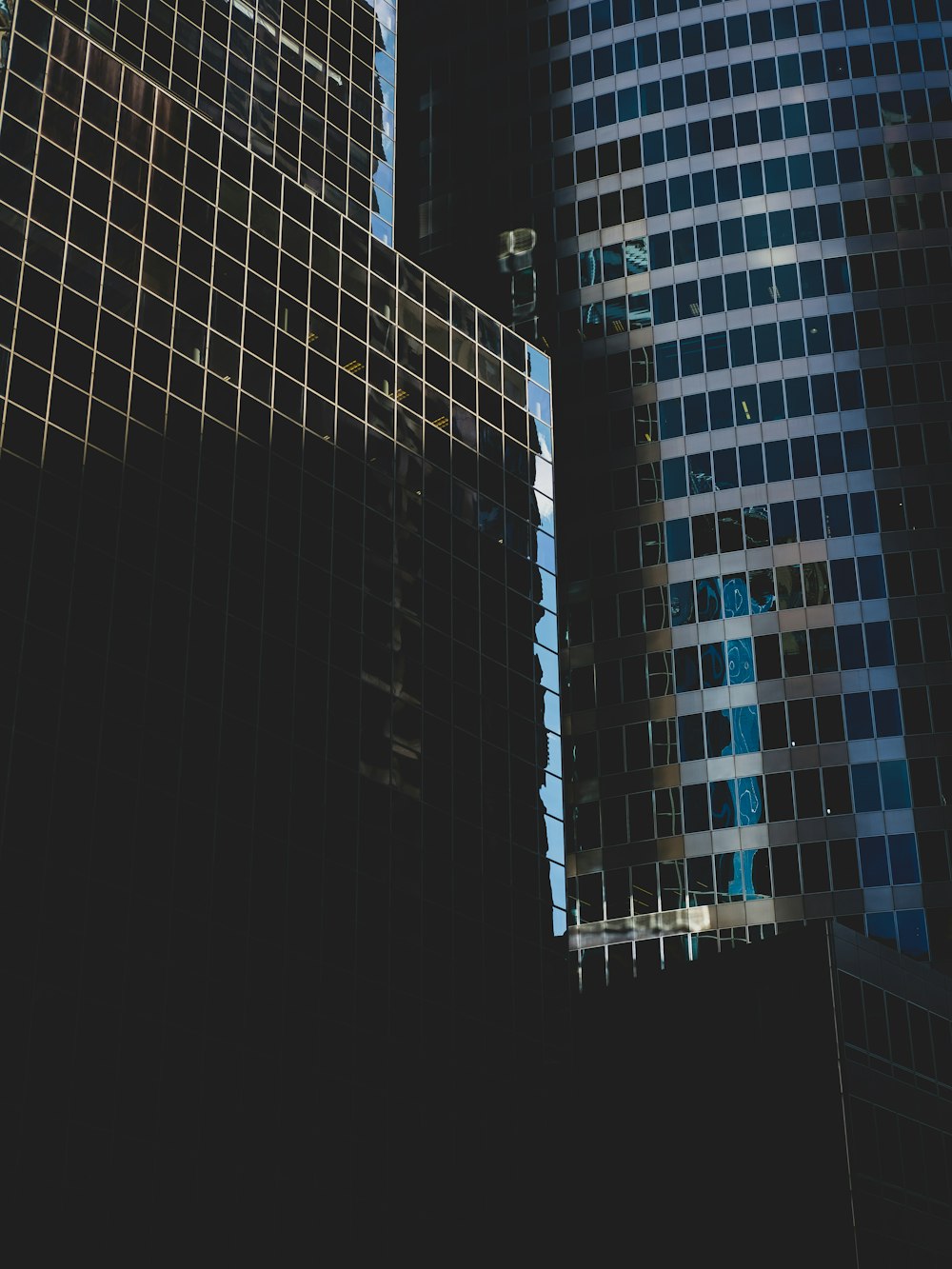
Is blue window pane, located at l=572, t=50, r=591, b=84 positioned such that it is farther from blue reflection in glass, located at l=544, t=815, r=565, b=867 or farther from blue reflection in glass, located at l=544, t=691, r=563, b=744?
blue reflection in glass, located at l=544, t=815, r=565, b=867

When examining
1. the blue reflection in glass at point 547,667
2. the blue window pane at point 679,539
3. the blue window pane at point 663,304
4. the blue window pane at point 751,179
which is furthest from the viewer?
the blue window pane at point 751,179

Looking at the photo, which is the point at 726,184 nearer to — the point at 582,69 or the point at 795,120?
the point at 795,120

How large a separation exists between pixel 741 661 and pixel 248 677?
48057mm

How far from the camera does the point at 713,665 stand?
105 m

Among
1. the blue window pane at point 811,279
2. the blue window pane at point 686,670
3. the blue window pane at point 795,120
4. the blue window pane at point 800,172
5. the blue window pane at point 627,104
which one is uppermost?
the blue window pane at point 627,104

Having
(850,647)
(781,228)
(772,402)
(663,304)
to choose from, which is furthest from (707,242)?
(850,647)

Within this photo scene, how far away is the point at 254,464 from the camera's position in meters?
66.6

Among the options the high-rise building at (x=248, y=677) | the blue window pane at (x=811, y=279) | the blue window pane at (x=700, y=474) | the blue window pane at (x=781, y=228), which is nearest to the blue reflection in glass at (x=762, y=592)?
the blue window pane at (x=700, y=474)

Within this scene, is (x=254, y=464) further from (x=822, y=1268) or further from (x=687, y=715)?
(x=687, y=715)

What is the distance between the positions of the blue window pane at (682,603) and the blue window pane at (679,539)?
1.92 meters

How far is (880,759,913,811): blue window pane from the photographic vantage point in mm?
98000

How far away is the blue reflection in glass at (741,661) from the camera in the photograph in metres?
104

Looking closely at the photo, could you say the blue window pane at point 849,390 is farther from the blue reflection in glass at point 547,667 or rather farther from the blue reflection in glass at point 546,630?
the blue reflection in glass at point 547,667

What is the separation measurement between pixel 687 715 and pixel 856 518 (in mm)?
16020
